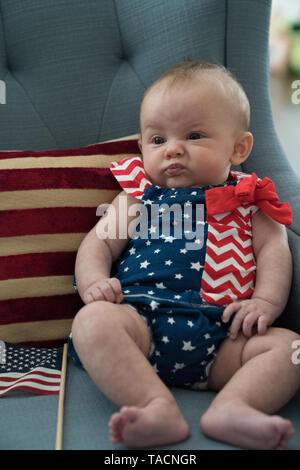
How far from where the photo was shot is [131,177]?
105 cm

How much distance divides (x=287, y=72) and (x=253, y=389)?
2267mm

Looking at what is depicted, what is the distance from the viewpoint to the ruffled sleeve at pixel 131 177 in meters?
1.05

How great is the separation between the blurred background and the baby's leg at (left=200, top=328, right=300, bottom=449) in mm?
1754

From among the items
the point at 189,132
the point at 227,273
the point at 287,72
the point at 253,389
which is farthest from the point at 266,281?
the point at 287,72

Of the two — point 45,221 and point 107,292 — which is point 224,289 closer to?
point 107,292

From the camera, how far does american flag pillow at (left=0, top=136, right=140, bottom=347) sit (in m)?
A: 0.99

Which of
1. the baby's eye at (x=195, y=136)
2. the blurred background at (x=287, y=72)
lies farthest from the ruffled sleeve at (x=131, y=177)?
the blurred background at (x=287, y=72)

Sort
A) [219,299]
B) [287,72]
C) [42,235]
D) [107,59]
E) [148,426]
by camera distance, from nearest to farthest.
→ [148,426] → [219,299] → [42,235] → [107,59] → [287,72]

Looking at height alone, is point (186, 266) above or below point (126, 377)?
above

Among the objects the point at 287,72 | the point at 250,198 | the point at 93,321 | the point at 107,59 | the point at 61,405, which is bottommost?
the point at 61,405

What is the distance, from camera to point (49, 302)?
1.00 meters

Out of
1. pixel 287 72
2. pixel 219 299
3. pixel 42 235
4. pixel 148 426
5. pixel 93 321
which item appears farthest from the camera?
pixel 287 72

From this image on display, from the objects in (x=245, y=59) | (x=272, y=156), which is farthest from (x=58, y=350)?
(x=245, y=59)

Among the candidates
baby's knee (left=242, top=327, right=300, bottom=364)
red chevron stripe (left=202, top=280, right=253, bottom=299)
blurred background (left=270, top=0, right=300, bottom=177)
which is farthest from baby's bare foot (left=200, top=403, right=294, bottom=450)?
blurred background (left=270, top=0, right=300, bottom=177)
